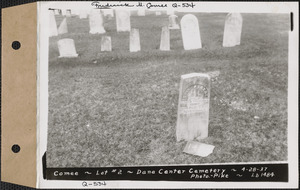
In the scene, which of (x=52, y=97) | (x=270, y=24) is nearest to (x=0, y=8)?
(x=52, y=97)

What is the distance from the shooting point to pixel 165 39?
352cm

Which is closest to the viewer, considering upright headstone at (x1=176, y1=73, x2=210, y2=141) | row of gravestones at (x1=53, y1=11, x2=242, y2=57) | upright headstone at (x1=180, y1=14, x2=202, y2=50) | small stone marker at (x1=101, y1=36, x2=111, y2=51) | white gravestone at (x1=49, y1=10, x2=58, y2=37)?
upright headstone at (x1=176, y1=73, x2=210, y2=141)

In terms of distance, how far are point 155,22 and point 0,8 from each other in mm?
1772

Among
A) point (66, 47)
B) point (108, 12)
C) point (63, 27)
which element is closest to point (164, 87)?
point (108, 12)

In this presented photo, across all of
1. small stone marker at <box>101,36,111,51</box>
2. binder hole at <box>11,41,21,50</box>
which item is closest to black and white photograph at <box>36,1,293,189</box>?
small stone marker at <box>101,36,111,51</box>

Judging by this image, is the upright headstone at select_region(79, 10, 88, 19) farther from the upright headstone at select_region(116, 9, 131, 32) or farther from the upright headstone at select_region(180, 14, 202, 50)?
the upright headstone at select_region(180, 14, 202, 50)

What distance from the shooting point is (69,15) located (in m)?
3.05

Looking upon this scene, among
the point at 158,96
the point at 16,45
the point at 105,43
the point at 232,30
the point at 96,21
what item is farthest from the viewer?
the point at 105,43

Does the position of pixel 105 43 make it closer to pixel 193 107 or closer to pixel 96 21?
pixel 96 21

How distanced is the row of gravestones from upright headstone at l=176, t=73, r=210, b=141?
2.47 ft

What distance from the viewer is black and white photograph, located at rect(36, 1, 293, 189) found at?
9.83ft

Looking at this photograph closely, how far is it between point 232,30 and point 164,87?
114 cm

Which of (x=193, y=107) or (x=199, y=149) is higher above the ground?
(x=193, y=107)

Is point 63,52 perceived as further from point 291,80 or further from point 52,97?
point 291,80
